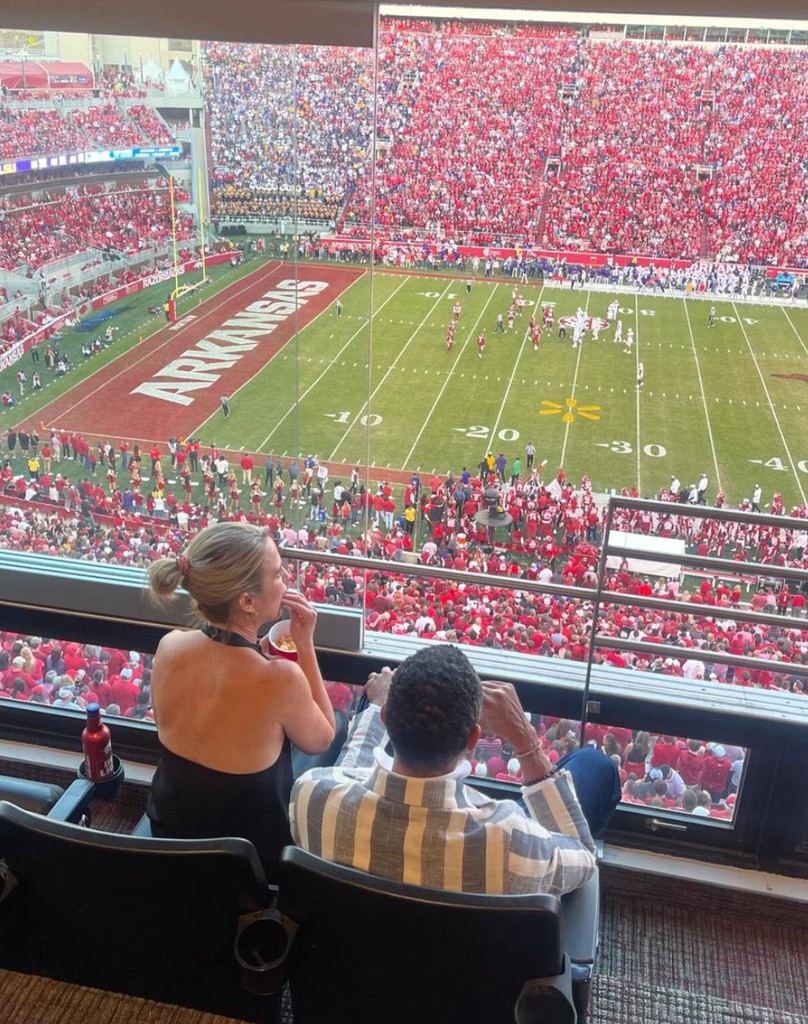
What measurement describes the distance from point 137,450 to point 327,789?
254 cm

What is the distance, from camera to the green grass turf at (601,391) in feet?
62.7

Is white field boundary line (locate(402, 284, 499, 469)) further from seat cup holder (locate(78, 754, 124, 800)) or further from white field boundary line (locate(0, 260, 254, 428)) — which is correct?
seat cup holder (locate(78, 754, 124, 800))

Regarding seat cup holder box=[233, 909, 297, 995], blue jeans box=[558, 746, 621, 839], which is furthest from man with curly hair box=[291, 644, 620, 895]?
blue jeans box=[558, 746, 621, 839]

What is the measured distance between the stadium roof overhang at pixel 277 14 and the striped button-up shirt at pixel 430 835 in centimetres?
150

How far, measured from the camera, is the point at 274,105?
2.17 m

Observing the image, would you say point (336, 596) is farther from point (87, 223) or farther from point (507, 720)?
point (87, 223)

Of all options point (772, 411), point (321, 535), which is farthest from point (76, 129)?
point (772, 411)

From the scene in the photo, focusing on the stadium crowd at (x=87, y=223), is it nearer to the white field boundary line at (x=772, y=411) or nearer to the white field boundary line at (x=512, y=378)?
the white field boundary line at (x=512, y=378)

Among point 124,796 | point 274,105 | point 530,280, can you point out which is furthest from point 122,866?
point 530,280

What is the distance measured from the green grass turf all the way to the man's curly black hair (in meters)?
17.1

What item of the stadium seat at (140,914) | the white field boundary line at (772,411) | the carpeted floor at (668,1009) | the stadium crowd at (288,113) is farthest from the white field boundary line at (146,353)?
the white field boundary line at (772,411)

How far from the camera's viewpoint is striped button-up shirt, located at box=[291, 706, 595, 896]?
42.6 inches

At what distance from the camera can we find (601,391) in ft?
69.6

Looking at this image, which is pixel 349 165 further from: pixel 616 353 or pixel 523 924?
pixel 616 353
